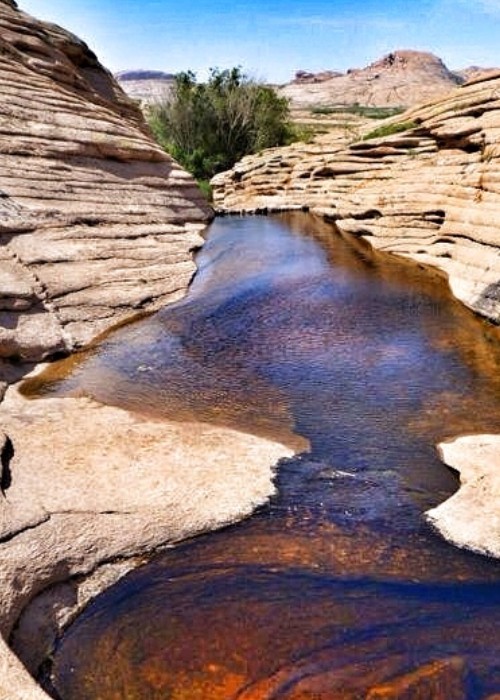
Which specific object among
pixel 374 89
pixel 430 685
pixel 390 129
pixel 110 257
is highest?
pixel 374 89

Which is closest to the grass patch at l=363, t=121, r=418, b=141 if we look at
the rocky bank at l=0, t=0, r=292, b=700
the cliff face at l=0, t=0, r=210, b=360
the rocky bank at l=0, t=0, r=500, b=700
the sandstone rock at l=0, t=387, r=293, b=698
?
the rocky bank at l=0, t=0, r=500, b=700

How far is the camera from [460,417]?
11773 mm

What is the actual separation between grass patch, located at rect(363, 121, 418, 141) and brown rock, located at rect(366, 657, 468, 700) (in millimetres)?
27969

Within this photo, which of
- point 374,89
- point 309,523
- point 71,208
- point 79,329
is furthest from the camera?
point 374,89

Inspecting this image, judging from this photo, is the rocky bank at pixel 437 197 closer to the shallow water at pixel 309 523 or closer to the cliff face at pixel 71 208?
the shallow water at pixel 309 523

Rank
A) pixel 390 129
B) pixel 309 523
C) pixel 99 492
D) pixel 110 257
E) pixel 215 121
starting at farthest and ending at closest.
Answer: pixel 215 121 < pixel 390 129 < pixel 110 257 < pixel 99 492 < pixel 309 523

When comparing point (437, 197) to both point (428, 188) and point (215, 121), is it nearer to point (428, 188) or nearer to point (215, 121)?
point (428, 188)

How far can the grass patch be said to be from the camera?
31395mm

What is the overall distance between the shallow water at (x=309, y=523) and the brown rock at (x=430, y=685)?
10 centimetres

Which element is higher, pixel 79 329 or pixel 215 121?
pixel 215 121

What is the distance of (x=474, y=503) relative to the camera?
8.88 m

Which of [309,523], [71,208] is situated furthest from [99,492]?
[71,208]

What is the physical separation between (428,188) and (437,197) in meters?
1.15

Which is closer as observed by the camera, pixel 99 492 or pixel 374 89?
pixel 99 492
